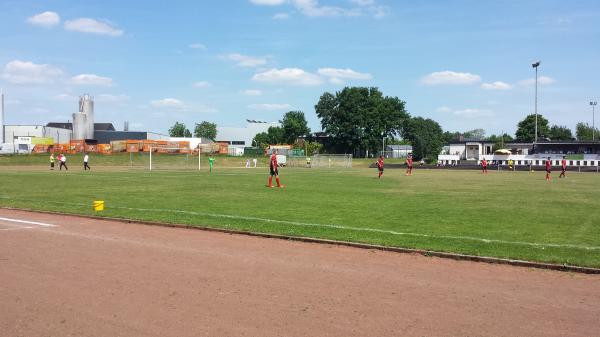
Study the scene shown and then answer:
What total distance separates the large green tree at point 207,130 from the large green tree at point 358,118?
4152cm

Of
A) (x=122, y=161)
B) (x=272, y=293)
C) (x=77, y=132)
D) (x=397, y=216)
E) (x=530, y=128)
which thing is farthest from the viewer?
(x=530, y=128)

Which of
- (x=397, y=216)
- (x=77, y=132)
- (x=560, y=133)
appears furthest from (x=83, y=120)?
(x=560, y=133)

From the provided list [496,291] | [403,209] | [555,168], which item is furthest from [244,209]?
[555,168]

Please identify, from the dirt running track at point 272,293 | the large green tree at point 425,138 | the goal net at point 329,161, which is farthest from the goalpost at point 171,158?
the dirt running track at point 272,293

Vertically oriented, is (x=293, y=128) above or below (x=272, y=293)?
above

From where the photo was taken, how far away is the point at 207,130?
155m

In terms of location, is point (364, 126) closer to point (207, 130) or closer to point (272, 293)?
point (207, 130)

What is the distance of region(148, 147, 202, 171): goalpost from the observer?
224ft

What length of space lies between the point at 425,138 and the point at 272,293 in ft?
402

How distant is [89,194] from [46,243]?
40.2 feet

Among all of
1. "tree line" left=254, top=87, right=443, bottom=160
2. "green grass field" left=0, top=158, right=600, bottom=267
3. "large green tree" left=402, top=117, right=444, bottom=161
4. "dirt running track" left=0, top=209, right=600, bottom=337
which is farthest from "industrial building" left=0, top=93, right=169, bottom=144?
"dirt running track" left=0, top=209, right=600, bottom=337

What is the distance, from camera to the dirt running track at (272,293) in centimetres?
560

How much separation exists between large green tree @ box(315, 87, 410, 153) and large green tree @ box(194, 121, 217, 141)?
1634 inches

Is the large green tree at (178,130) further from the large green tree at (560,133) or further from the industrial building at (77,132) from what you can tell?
the large green tree at (560,133)
